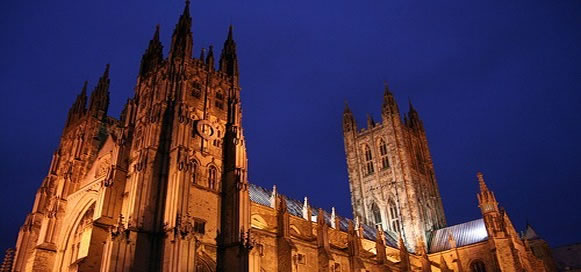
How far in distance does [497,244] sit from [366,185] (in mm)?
21294

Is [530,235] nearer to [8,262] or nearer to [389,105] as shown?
[389,105]

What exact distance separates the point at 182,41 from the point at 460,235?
41360 millimetres

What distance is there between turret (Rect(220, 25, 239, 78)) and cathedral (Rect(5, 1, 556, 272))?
14 centimetres

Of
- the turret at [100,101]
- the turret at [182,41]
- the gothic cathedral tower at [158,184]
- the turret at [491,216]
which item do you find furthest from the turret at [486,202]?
the turret at [100,101]

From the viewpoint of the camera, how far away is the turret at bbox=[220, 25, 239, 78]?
40.2 meters

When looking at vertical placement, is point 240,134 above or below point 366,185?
below

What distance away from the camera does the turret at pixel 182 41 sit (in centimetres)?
3647

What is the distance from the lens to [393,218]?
61.6 metres

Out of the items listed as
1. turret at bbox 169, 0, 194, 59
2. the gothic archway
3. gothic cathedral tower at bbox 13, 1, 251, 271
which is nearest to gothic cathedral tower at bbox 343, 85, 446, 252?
gothic cathedral tower at bbox 13, 1, 251, 271

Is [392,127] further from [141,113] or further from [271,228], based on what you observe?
[141,113]

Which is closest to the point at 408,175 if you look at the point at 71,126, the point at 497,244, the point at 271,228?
the point at 497,244

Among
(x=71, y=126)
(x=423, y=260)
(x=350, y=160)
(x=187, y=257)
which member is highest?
(x=350, y=160)

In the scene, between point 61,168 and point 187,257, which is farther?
point 61,168

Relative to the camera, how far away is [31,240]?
35531 mm
